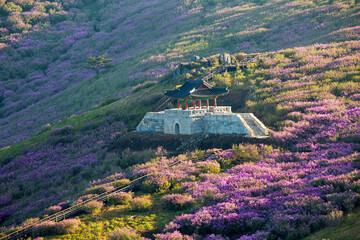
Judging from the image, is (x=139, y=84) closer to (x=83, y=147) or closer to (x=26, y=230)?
(x=83, y=147)

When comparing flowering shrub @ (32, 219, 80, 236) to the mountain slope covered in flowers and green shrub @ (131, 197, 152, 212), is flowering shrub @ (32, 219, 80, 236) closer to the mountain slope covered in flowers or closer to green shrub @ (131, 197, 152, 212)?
the mountain slope covered in flowers

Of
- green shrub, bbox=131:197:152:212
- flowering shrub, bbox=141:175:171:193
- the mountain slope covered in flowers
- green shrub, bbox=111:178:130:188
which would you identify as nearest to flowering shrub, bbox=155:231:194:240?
the mountain slope covered in flowers

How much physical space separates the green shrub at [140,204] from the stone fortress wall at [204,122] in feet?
36.7

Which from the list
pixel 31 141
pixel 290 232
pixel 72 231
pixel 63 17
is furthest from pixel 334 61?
pixel 63 17

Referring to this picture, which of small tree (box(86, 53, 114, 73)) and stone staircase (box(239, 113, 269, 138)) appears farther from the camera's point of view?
small tree (box(86, 53, 114, 73))

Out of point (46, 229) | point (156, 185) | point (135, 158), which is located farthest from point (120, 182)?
point (135, 158)

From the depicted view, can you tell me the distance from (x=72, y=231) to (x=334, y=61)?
30.6 m

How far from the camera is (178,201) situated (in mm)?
17516

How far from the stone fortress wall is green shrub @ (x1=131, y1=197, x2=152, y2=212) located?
440 inches

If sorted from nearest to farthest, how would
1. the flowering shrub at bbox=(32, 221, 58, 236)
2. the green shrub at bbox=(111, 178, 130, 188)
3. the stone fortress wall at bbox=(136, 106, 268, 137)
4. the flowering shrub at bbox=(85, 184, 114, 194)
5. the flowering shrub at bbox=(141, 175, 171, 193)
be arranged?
the flowering shrub at bbox=(32, 221, 58, 236) < the flowering shrub at bbox=(141, 175, 171, 193) < the flowering shrub at bbox=(85, 184, 114, 194) < the green shrub at bbox=(111, 178, 130, 188) < the stone fortress wall at bbox=(136, 106, 268, 137)

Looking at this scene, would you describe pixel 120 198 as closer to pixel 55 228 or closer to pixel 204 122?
pixel 55 228

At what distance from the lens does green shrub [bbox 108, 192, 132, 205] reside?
19188 millimetres

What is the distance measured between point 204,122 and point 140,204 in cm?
1309

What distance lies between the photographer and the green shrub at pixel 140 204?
58.8 feet
